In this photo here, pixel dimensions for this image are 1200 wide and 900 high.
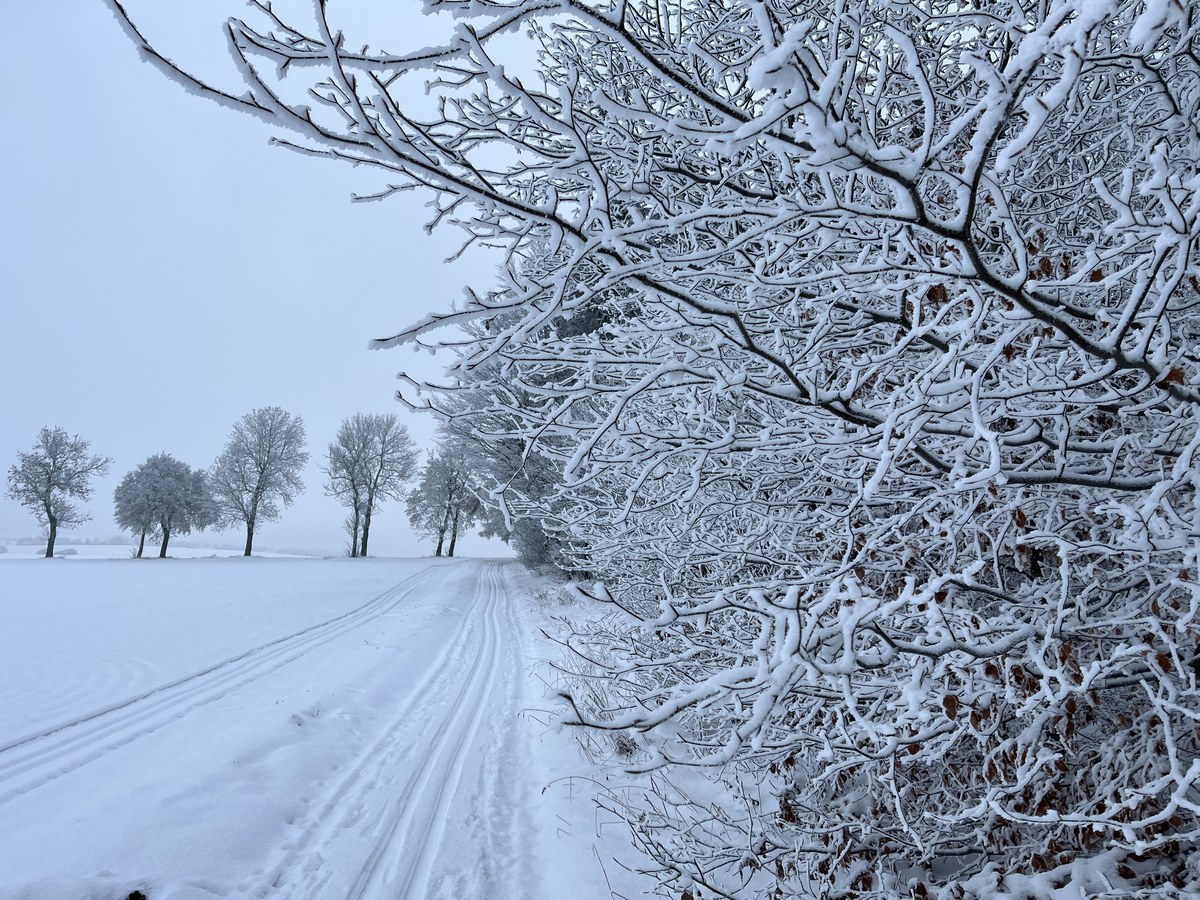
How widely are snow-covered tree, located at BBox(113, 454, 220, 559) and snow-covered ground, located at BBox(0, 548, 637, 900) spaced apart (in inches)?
1295

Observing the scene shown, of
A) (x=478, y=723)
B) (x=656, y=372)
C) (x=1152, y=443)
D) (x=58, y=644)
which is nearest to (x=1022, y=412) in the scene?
(x=1152, y=443)

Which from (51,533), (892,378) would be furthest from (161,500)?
(892,378)

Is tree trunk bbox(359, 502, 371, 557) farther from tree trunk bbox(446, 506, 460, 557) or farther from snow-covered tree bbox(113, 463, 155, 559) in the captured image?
snow-covered tree bbox(113, 463, 155, 559)

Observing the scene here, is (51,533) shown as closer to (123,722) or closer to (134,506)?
(134,506)

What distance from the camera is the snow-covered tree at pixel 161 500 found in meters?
37.3

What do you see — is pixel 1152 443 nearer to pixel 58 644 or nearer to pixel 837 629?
pixel 837 629

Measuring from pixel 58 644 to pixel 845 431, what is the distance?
11909 millimetres

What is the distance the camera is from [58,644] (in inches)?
358

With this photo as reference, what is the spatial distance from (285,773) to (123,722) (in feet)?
7.94

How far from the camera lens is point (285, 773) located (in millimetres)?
4605

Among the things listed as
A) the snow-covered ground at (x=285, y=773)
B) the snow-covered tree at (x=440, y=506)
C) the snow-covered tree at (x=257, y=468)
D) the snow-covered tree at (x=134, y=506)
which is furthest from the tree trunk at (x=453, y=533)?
the snow-covered ground at (x=285, y=773)

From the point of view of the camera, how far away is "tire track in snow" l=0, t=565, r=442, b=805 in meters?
4.59

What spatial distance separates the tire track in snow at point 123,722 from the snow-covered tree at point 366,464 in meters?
33.8

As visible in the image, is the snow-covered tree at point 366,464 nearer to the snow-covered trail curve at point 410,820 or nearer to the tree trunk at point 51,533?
the tree trunk at point 51,533
